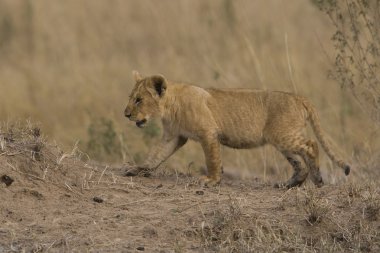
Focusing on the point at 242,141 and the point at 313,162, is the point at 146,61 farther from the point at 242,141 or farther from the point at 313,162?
the point at 313,162

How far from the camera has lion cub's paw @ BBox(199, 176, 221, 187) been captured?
8.22 meters

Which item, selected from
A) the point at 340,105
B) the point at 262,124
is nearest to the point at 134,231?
the point at 262,124

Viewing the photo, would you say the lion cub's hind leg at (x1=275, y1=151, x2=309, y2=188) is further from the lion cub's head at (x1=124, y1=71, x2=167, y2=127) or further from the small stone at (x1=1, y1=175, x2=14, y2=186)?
the small stone at (x1=1, y1=175, x2=14, y2=186)

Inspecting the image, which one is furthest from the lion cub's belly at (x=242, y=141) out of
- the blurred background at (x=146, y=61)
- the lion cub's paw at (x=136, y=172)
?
the blurred background at (x=146, y=61)

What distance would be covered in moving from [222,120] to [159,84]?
663mm

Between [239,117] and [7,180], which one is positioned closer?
[7,180]

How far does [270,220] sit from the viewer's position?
703cm

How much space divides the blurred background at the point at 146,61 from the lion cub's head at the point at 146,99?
2.24m

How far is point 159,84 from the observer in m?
8.61

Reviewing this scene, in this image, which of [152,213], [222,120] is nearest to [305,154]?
[222,120]

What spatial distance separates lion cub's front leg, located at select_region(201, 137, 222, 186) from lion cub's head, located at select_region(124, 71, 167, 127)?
560 mm

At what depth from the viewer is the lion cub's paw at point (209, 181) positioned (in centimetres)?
822

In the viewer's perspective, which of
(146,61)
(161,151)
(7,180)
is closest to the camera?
(7,180)

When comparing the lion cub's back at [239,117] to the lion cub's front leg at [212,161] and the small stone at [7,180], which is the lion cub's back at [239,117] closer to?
the lion cub's front leg at [212,161]
